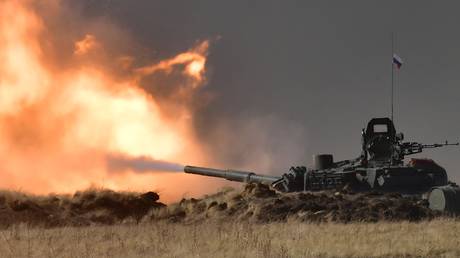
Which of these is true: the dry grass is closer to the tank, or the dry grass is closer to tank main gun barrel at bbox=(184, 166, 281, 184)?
the tank

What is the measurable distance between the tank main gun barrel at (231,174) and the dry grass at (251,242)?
12.2m

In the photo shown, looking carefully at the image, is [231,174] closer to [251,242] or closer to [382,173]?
[382,173]

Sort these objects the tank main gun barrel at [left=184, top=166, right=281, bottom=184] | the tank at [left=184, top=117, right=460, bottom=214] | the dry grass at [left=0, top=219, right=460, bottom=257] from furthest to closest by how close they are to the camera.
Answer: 1. the tank main gun barrel at [left=184, top=166, right=281, bottom=184]
2. the tank at [left=184, top=117, right=460, bottom=214]
3. the dry grass at [left=0, top=219, right=460, bottom=257]

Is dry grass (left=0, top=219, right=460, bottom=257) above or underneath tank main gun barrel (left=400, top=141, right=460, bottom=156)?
underneath

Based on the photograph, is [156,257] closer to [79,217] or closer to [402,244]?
[402,244]

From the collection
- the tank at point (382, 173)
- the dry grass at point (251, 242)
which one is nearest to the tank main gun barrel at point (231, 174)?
the tank at point (382, 173)

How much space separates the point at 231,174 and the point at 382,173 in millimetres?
10094

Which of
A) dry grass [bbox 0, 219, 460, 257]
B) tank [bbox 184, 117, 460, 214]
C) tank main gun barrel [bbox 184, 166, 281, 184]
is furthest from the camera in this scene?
tank main gun barrel [bbox 184, 166, 281, 184]

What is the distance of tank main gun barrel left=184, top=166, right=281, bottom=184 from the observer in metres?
33.8

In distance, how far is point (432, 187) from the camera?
26.8 meters

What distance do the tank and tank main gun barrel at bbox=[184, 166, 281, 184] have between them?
8.23 feet

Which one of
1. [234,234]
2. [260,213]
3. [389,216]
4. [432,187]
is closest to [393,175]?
[432,187]

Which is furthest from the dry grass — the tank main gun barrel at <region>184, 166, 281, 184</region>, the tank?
the tank main gun barrel at <region>184, 166, 281, 184</region>

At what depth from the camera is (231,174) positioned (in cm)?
3547
